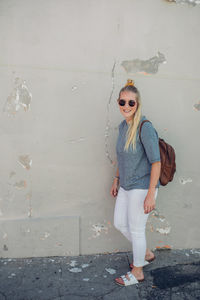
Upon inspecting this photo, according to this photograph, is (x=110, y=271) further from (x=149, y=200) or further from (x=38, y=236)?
(x=149, y=200)

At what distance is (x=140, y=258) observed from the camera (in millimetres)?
2828

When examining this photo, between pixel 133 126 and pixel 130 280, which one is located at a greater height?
pixel 133 126

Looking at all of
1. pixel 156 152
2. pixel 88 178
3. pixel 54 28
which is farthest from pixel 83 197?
pixel 54 28

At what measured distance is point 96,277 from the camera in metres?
2.93

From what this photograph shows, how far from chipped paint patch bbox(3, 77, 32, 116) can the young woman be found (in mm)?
971

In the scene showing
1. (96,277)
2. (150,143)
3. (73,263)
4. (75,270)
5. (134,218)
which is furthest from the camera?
(73,263)

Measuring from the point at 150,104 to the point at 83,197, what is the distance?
124 cm

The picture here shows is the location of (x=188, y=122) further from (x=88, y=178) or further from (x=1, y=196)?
(x=1, y=196)

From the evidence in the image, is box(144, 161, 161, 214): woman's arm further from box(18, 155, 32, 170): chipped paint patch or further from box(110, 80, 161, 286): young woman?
box(18, 155, 32, 170): chipped paint patch

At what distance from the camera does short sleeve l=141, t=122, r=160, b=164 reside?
2.53 m

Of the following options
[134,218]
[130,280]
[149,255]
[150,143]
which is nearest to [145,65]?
[150,143]

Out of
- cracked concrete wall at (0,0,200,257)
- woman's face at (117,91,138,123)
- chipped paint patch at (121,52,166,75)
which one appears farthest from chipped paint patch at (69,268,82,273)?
chipped paint patch at (121,52,166,75)

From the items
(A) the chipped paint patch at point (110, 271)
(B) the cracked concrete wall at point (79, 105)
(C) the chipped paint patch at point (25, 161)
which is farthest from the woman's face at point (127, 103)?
(A) the chipped paint patch at point (110, 271)

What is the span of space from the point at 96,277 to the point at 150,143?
145cm
